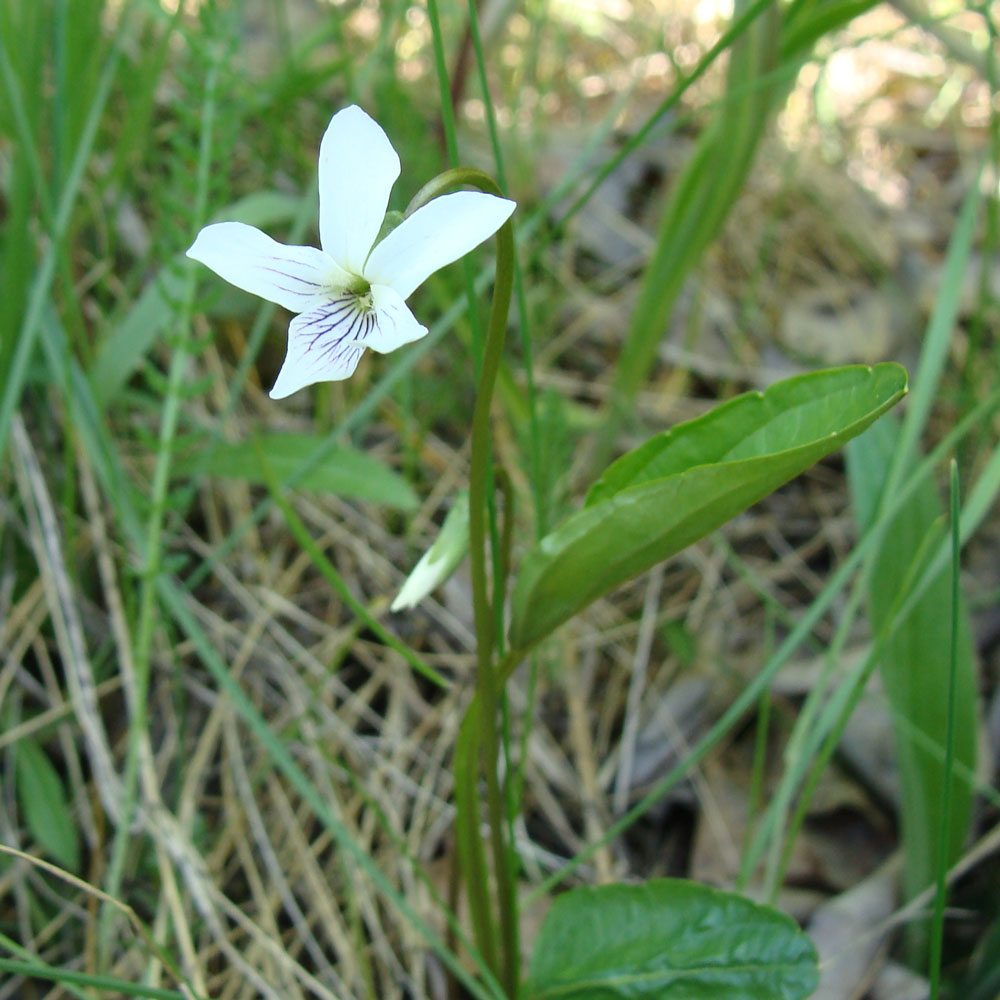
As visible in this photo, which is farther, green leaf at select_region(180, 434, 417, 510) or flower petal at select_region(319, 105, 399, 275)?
green leaf at select_region(180, 434, 417, 510)

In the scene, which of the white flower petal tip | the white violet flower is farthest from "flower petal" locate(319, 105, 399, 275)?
the white flower petal tip

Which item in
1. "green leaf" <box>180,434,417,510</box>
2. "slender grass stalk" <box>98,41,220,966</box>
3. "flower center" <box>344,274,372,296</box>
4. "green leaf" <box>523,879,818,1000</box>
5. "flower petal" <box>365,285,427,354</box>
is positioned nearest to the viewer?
"flower petal" <box>365,285,427,354</box>

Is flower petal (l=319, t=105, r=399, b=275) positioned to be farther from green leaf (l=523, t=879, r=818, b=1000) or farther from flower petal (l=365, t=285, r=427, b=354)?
green leaf (l=523, t=879, r=818, b=1000)

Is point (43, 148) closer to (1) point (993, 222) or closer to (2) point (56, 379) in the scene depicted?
(2) point (56, 379)

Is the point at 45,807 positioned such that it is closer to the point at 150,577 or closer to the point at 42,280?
the point at 150,577

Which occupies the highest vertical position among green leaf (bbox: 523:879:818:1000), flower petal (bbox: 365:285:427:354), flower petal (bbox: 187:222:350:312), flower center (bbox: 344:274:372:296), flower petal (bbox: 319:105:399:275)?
flower petal (bbox: 319:105:399:275)

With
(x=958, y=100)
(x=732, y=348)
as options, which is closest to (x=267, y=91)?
(x=732, y=348)
